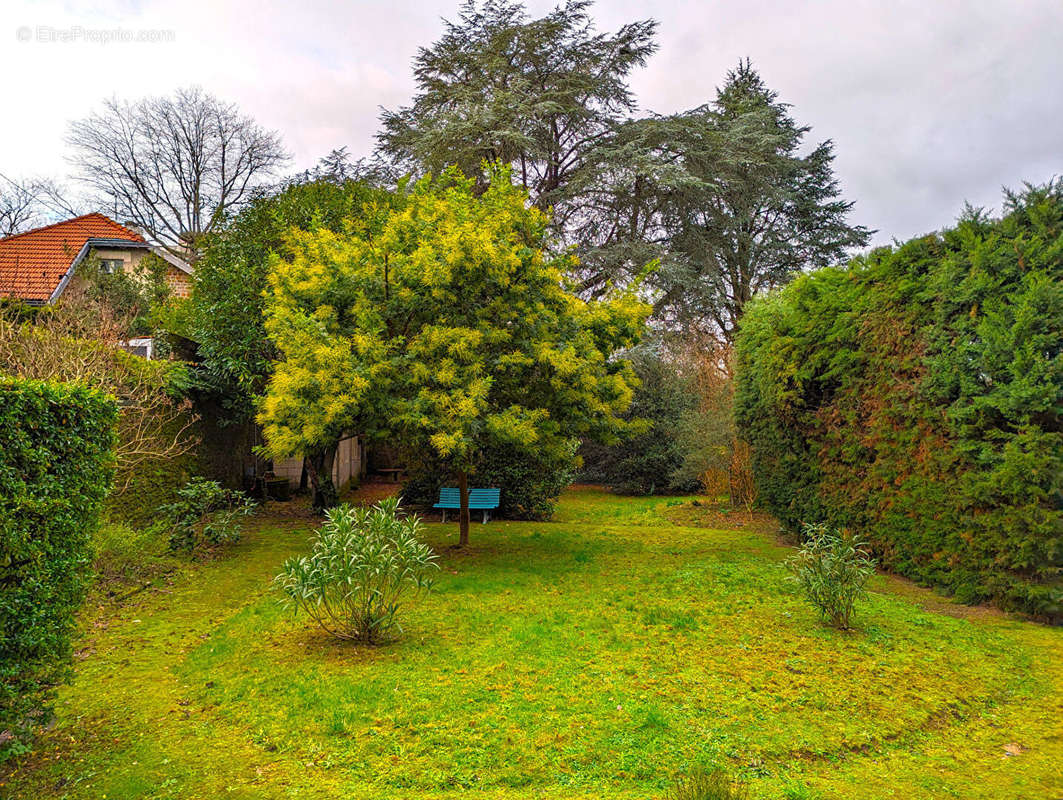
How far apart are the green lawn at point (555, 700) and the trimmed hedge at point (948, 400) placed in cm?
75

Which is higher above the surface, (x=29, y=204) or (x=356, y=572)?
(x=29, y=204)

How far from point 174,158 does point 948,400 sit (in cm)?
2672

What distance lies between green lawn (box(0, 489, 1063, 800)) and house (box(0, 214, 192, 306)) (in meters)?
13.2

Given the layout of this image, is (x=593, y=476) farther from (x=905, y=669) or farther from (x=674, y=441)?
(x=905, y=669)

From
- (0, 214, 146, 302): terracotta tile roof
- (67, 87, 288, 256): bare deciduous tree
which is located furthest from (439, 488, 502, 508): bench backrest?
(67, 87, 288, 256): bare deciduous tree

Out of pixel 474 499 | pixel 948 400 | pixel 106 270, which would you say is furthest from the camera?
pixel 106 270

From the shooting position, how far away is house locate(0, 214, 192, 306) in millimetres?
16000

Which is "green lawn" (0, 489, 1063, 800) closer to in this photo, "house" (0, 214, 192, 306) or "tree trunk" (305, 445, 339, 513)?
"tree trunk" (305, 445, 339, 513)

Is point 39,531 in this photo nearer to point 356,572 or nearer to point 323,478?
point 356,572

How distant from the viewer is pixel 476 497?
39.3 ft

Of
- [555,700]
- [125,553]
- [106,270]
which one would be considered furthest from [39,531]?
[106,270]

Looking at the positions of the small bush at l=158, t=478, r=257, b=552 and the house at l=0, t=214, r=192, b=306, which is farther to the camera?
the house at l=0, t=214, r=192, b=306

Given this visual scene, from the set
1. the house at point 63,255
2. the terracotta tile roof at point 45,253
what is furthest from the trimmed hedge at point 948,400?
the terracotta tile roof at point 45,253

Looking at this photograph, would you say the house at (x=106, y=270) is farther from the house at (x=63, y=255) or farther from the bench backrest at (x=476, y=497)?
the bench backrest at (x=476, y=497)
